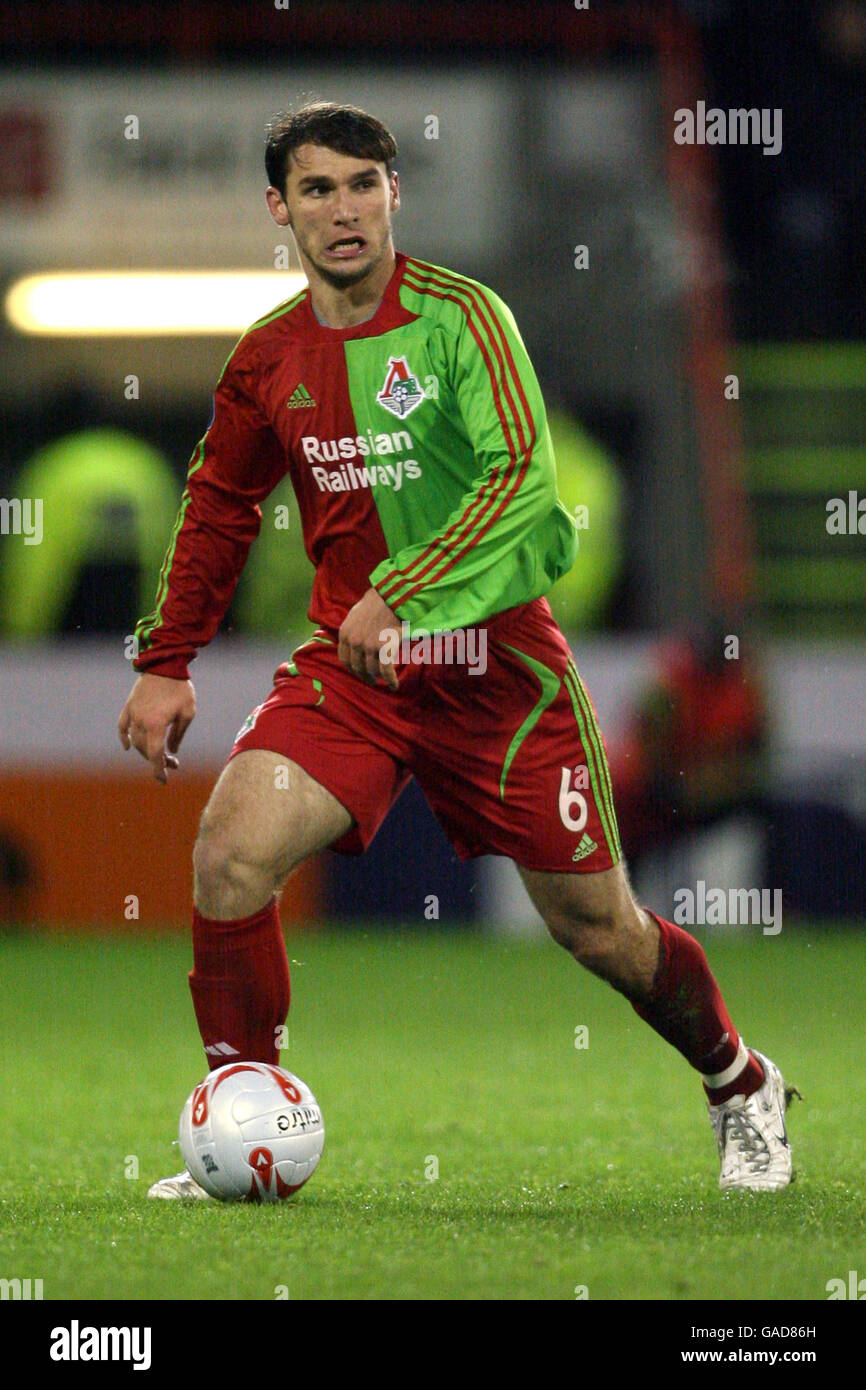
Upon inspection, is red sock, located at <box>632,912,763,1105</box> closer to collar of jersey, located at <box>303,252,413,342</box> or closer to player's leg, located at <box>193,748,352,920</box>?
player's leg, located at <box>193,748,352,920</box>

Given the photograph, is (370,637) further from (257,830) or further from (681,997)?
(681,997)

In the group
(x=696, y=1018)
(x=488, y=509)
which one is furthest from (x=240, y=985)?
(x=488, y=509)

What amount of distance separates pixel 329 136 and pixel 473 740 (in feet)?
3.73

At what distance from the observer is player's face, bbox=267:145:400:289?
13.3ft

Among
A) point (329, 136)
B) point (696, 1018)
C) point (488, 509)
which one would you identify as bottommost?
point (696, 1018)

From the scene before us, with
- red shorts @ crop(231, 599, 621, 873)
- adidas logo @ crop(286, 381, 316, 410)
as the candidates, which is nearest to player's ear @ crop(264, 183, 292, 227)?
adidas logo @ crop(286, 381, 316, 410)

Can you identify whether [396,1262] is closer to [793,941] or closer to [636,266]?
[793,941]

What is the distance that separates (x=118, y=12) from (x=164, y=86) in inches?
17.4

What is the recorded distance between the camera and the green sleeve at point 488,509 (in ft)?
12.6

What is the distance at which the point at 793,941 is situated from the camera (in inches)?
400

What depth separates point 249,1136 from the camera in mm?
3953

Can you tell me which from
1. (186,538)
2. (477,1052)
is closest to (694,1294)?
(186,538)

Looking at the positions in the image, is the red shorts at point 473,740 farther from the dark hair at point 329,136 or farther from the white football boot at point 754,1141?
the dark hair at point 329,136

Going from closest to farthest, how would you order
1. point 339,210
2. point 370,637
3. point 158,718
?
point 370,637
point 339,210
point 158,718
